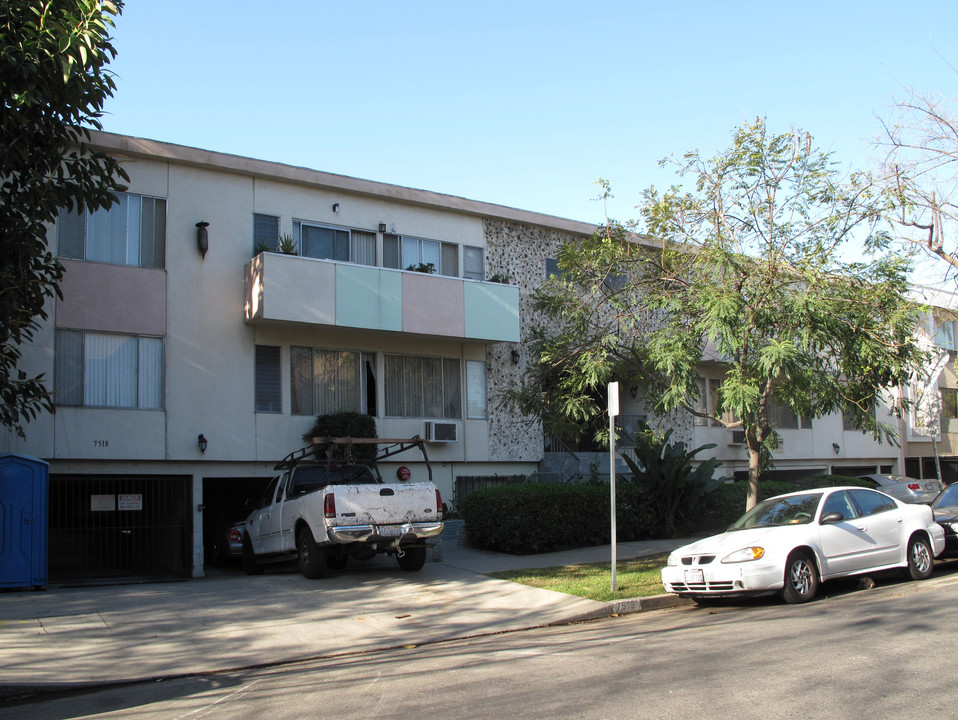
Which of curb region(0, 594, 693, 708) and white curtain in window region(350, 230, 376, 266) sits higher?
white curtain in window region(350, 230, 376, 266)

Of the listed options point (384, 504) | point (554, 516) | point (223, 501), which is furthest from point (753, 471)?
point (223, 501)

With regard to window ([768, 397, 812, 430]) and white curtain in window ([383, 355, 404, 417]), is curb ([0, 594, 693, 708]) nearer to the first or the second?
white curtain in window ([383, 355, 404, 417])

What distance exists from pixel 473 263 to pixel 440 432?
4366 millimetres

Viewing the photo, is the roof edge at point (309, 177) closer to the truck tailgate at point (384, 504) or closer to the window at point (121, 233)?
the window at point (121, 233)

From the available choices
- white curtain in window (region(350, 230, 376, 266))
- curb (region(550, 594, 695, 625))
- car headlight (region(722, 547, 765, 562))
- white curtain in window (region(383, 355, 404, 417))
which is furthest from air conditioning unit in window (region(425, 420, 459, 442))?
car headlight (region(722, 547, 765, 562))

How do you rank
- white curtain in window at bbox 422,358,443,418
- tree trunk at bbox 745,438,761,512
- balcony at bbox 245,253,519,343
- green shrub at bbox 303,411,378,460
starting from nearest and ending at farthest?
tree trunk at bbox 745,438,761,512 < balcony at bbox 245,253,519,343 < green shrub at bbox 303,411,378,460 < white curtain in window at bbox 422,358,443,418

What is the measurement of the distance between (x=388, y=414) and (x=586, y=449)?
7511 millimetres

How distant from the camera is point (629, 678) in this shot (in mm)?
6875

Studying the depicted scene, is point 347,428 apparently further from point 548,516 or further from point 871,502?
point 871,502

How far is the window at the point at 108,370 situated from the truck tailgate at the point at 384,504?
6.20m

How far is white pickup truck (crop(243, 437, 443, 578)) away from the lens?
494 inches

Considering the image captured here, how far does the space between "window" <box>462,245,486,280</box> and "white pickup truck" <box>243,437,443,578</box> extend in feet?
23.9

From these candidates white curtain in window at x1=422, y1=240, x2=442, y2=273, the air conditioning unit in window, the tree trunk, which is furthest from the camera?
white curtain in window at x1=422, y1=240, x2=442, y2=273

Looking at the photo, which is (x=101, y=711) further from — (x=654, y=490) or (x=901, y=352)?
(x=654, y=490)
